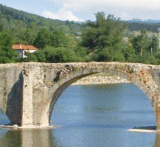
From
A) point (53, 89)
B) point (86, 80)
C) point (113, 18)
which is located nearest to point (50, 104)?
point (53, 89)

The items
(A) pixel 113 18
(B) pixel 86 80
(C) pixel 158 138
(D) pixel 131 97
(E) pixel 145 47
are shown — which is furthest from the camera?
(E) pixel 145 47

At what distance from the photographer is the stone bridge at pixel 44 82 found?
55.2 ft

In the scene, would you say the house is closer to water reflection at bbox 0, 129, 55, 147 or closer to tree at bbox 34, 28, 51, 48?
tree at bbox 34, 28, 51, 48

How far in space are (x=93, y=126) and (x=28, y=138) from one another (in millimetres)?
3826

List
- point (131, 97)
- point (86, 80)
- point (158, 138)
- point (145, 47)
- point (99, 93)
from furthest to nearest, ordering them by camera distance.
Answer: point (145, 47), point (86, 80), point (99, 93), point (131, 97), point (158, 138)

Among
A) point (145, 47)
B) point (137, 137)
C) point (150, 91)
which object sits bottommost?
point (137, 137)

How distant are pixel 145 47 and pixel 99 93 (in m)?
22.0

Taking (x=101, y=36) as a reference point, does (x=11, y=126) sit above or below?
below

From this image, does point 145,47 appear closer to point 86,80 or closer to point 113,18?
point 113,18

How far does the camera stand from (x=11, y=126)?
18.6 meters

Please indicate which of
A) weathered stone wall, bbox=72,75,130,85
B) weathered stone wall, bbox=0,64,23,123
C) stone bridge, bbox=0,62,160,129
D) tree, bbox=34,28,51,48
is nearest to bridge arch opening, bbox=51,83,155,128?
weathered stone wall, bbox=0,64,23,123

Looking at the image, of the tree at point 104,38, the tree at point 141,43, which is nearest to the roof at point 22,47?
the tree at point 104,38

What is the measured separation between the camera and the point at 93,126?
19938 mm

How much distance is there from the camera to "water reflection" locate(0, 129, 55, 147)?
1633cm
